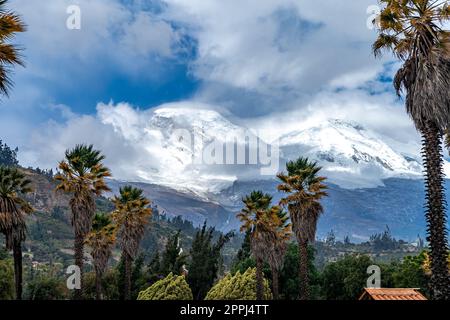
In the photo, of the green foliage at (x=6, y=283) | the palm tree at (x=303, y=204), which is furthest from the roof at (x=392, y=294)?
the green foliage at (x=6, y=283)

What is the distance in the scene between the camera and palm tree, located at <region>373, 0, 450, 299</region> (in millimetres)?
20469

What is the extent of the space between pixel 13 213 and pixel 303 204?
23023 mm

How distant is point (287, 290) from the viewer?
60531 mm

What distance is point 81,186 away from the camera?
38.2 meters

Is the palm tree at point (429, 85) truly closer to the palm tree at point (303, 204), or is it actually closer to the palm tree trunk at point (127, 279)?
the palm tree at point (303, 204)

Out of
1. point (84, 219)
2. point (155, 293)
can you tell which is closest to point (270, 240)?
point (155, 293)

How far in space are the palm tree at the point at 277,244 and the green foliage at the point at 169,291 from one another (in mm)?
9134

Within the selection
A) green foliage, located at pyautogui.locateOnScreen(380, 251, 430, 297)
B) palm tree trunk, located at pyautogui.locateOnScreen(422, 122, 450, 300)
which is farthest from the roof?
green foliage, located at pyautogui.locateOnScreen(380, 251, 430, 297)

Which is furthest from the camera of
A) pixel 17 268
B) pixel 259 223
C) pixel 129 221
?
pixel 129 221

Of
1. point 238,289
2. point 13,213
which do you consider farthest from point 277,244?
point 13,213

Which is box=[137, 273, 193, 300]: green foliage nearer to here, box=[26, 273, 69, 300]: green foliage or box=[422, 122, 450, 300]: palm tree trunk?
box=[26, 273, 69, 300]: green foliage

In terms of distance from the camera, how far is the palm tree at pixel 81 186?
123 feet

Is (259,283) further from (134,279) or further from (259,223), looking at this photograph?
(134,279)
